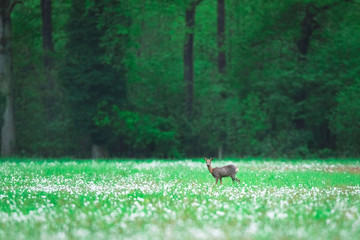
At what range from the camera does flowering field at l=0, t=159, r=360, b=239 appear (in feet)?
29.2

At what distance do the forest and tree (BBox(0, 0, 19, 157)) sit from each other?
0.06m

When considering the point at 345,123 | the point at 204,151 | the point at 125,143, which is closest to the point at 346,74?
the point at 345,123

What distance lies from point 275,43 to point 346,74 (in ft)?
18.7

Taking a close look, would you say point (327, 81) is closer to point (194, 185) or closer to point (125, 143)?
point (125, 143)

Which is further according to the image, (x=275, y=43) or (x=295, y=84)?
(x=275, y=43)

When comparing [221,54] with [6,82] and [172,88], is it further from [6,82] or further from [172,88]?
[6,82]

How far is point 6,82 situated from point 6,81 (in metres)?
0.06

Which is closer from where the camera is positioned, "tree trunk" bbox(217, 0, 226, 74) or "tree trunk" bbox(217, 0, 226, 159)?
"tree trunk" bbox(217, 0, 226, 159)

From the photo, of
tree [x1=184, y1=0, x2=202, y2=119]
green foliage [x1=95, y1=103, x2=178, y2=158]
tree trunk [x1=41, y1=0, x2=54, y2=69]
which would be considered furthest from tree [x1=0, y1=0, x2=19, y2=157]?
tree [x1=184, y1=0, x2=202, y2=119]

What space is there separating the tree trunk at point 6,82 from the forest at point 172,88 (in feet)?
0.20

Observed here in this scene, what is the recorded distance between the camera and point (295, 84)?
38062 mm

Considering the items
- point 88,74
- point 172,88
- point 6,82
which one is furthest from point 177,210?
point 172,88

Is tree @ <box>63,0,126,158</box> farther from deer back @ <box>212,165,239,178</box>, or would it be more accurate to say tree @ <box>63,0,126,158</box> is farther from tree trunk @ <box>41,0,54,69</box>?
deer back @ <box>212,165,239,178</box>

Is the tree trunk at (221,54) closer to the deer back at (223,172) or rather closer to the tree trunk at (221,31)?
the tree trunk at (221,31)
